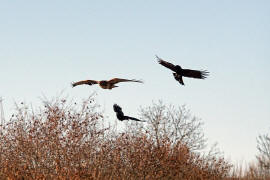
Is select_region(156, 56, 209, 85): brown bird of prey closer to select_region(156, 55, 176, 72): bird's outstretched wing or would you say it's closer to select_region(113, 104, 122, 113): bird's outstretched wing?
select_region(156, 55, 176, 72): bird's outstretched wing

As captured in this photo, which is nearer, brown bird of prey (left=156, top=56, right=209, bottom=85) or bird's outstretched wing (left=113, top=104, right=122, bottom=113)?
brown bird of prey (left=156, top=56, right=209, bottom=85)

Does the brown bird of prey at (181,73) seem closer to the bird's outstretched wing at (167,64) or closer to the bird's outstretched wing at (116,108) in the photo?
the bird's outstretched wing at (167,64)

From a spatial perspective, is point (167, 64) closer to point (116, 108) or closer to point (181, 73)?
point (181, 73)

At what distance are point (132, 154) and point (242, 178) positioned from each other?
21.2 ft

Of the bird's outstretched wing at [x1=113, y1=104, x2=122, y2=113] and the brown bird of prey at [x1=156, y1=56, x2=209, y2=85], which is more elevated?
the brown bird of prey at [x1=156, y1=56, x2=209, y2=85]

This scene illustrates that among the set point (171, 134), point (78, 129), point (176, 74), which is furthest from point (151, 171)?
point (171, 134)

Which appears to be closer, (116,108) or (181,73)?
(181,73)

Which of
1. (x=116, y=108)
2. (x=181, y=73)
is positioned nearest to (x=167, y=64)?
(x=181, y=73)

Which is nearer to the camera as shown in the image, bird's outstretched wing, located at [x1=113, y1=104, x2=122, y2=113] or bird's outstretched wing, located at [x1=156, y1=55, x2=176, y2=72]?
bird's outstretched wing, located at [x1=156, y1=55, x2=176, y2=72]

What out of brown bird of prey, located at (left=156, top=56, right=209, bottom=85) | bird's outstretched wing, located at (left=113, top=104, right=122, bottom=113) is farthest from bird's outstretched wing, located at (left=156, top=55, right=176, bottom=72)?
bird's outstretched wing, located at (left=113, top=104, right=122, bottom=113)

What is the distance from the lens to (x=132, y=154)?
12.6 m

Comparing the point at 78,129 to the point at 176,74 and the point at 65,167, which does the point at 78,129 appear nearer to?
the point at 65,167

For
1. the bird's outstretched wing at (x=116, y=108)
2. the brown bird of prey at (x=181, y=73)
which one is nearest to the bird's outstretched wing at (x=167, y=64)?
the brown bird of prey at (x=181, y=73)

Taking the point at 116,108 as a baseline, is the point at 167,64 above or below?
above
